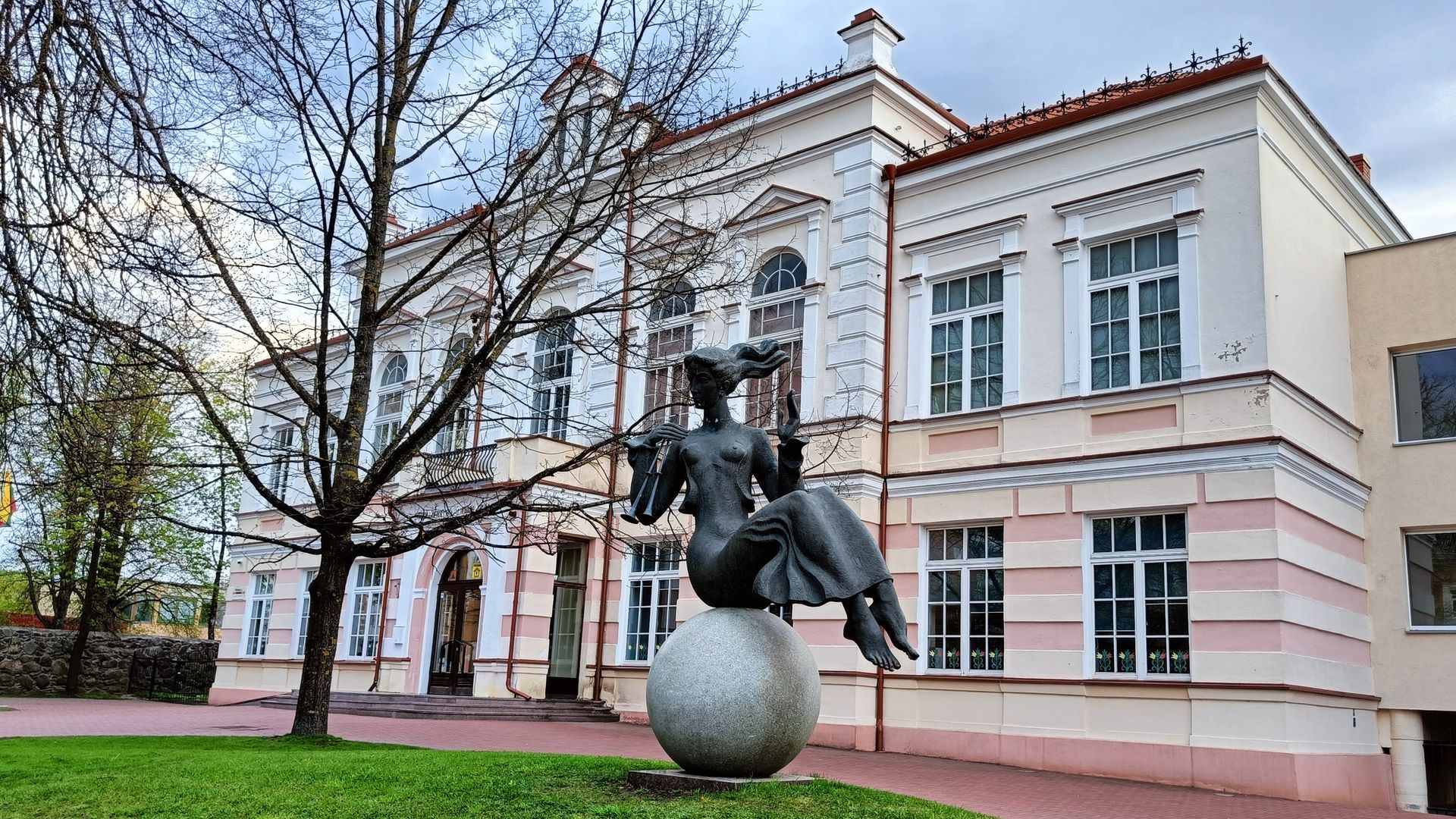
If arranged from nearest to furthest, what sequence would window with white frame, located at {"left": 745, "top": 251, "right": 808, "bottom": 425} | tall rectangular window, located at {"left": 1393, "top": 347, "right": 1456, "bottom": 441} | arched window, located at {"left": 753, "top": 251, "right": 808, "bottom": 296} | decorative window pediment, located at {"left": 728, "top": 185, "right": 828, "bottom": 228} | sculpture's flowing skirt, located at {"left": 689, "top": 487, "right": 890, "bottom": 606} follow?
sculpture's flowing skirt, located at {"left": 689, "top": 487, "right": 890, "bottom": 606} → tall rectangular window, located at {"left": 1393, "top": 347, "right": 1456, "bottom": 441} → window with white frame, located at {"left": 745, "top": 251, "right": 808, "bottom": 425} → decorative window pediment, located at {"left": 728, "top": 185, "right": 828, "bottom": 228} → arched window, located at {"left": 753, "top": 251, "right": 808, "bottom": 296}

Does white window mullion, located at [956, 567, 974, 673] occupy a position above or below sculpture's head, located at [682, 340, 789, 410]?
below

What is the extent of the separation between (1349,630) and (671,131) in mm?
10401

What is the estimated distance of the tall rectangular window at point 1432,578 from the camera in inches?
591

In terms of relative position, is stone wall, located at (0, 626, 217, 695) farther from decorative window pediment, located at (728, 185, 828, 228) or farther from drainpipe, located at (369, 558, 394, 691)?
decorative window pediment, located at (728, 185, 828, 228)

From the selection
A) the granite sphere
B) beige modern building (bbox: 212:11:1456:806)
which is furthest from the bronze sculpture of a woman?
beige modern building (bbox: 212:11:1456:806)

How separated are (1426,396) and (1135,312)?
14.0 ft

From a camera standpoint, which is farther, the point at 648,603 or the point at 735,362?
the point at 648,603

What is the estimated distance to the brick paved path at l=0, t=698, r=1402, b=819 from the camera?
36.4 ft

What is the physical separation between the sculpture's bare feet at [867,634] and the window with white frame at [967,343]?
33.0 feet

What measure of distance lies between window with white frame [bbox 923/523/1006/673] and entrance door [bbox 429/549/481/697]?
9.08 metres

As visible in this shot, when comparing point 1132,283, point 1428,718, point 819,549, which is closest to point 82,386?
point 819,549

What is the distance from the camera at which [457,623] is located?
22.3 m

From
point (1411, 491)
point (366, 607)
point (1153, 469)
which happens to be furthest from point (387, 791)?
point (366, 607)

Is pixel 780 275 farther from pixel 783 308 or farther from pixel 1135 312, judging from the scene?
pixel 1135 312
